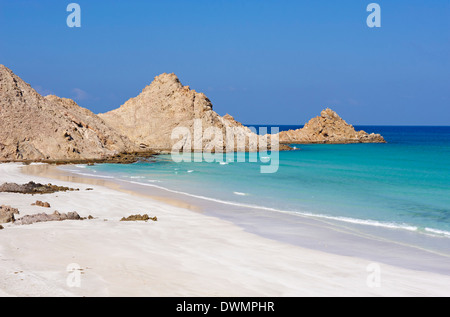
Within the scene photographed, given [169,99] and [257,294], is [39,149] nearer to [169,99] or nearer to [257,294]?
[169,99]

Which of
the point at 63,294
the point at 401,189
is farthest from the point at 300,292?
the point at 401,189

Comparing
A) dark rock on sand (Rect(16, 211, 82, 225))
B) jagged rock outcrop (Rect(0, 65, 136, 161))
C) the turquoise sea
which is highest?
jagged rock outcrop (Rect(0, 65, 136, 161))

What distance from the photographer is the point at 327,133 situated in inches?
4168

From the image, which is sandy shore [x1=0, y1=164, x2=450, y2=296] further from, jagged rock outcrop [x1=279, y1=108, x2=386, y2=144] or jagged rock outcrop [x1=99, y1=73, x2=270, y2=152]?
jagged rock outcrop [x1=279, y1=108, x2=386, y2=144]

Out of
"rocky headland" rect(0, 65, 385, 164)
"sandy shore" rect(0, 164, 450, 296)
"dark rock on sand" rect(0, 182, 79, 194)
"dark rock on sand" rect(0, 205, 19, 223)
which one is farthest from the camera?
"rocky headland" rect(0, 65, 385, 164)

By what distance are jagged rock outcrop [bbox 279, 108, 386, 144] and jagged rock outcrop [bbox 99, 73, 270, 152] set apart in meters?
36.9

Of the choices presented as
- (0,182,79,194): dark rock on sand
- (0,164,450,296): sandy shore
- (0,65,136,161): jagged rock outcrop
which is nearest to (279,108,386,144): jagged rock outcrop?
(0,65,136,161): jagged rock outcrop

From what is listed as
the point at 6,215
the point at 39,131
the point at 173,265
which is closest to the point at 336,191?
the point at 173,265

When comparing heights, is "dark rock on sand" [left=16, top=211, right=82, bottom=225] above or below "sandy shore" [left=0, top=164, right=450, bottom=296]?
above

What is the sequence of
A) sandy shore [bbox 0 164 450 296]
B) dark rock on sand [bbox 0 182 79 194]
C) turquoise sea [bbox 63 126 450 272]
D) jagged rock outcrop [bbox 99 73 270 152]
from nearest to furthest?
sandy shore [bbox 0 164 450 296] < turquoise sea [bbox 63 126 450 272] < dark rock on sand [bbox 0 182 79 194] < jagged rock outcrop [bbox 99 73 270 152]

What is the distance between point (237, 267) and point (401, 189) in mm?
20517

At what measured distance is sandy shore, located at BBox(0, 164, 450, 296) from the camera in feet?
24.8

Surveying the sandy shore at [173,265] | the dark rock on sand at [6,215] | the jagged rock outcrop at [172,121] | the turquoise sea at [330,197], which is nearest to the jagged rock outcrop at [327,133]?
the jagged rock outcrop at [172,121]

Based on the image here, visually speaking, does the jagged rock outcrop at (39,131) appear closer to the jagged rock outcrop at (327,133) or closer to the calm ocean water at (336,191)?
the calm ocean water at (336,191)
